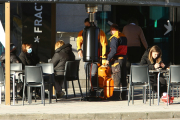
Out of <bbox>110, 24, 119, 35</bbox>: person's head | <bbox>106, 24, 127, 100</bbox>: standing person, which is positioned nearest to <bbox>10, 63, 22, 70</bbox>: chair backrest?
<bbox>106, 24, 127, 100</bbox>: standing person

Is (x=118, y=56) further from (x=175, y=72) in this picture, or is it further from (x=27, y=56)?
(x=27, y=56)

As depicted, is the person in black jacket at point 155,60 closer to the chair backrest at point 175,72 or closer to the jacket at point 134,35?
the chair backrest at point 175,72

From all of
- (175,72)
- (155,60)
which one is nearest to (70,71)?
(155,60)

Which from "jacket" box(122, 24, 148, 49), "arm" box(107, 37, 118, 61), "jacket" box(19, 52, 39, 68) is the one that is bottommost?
"jacket" box(19, 52, 39, 68)

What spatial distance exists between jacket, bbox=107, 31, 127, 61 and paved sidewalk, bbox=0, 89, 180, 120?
1366mm

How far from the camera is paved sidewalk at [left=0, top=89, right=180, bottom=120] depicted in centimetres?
859

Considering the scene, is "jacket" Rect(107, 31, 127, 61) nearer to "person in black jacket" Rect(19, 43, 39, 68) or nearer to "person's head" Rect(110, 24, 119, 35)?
"person's head" Rect(110, 24, 119, 35)

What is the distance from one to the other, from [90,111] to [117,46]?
2578 mm

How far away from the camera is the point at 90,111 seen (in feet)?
29.2

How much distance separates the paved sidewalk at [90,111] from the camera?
859cm

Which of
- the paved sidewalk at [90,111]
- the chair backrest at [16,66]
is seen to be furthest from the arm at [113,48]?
the chair backrest at [16,66]

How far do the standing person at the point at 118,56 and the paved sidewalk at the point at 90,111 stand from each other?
1051 millimetres

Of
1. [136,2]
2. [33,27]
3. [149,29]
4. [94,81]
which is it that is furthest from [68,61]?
[149,29]

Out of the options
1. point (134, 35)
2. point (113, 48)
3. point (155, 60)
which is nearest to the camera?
point (113, 48)
